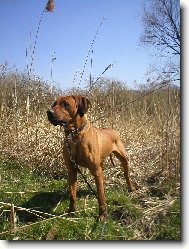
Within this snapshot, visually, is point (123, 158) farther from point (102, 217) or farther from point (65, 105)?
point (65, 105)

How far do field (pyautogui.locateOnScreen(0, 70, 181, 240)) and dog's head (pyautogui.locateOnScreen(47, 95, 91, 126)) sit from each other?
759 millimetres

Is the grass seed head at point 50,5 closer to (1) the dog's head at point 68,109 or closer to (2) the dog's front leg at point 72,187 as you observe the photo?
(1) the dog's head at point 68,109

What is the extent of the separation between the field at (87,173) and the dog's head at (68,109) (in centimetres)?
76

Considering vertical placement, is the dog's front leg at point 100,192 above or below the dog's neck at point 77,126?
below

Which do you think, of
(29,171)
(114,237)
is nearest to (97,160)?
(114,237)

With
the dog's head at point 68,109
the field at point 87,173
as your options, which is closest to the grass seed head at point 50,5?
the dog's head at point 68,109

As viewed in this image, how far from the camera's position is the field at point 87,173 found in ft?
9.96

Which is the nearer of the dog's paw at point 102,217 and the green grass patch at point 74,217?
the green grass patch at point 74,217

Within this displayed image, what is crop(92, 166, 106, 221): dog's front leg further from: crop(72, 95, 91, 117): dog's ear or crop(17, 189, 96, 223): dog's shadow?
crop(72, 95, 91, 117): dog's ear

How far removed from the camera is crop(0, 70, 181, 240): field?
304 centimetres

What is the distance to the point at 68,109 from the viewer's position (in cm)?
313

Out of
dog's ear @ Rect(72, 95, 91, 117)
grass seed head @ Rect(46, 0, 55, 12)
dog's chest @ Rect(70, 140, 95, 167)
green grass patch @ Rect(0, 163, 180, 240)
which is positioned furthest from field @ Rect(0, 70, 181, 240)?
grass seed head @ Rect(46, 0, 55, 12)

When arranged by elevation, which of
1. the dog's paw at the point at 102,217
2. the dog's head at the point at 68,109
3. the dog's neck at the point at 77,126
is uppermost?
the dog's head at the point at 68,109

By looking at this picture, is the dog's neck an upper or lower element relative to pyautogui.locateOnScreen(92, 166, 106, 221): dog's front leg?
upper
